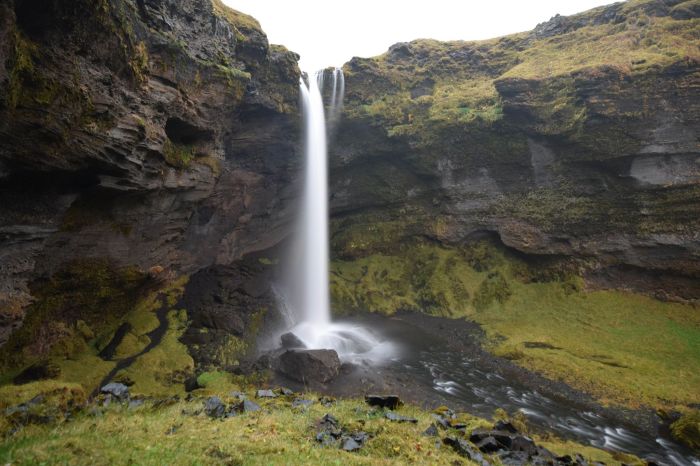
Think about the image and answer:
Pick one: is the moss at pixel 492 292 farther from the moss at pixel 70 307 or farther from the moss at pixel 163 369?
the moss at pixel 70 307

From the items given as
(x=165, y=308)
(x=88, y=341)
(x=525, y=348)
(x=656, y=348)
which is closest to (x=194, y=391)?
(x=88, y=341)

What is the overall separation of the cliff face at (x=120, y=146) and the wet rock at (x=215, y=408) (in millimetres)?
10807

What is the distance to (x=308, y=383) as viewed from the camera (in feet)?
70.7

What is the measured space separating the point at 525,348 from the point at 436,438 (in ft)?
65.2

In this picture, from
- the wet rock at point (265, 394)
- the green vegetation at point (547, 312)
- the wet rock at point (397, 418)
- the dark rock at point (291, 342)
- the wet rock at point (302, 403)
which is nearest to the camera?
the wet rock at point (397, 418)

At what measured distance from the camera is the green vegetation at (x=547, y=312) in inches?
947

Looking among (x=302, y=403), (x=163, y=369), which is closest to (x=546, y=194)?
(x=302, y=403)

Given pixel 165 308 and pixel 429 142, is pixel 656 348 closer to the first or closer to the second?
pixel 429 142

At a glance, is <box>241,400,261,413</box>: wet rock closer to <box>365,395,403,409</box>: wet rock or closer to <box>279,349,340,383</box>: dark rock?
<box>365,395,403,409</box>: wet rock

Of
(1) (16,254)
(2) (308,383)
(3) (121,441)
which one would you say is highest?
(1) (16,254)

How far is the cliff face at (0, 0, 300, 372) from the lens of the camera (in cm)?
1556

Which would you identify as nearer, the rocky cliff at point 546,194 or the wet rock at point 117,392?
the wet rock at point 117,392

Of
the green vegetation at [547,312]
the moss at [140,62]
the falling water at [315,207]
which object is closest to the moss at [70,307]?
the moss at [140,62]

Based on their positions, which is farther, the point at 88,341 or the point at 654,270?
the point at 654,270
